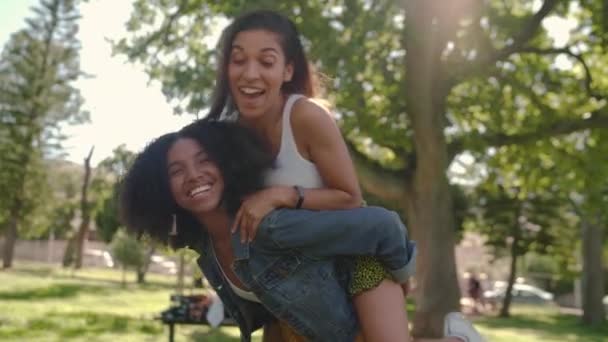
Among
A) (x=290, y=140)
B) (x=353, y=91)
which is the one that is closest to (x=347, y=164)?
(x=290, y=140)

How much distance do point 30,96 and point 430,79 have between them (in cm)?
3393

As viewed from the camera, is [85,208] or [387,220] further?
[85,208]

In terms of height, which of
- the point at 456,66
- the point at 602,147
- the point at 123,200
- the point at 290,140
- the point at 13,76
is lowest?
the point at 123,200

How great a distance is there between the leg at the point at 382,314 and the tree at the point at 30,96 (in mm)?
41954

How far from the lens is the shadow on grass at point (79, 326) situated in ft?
36.8

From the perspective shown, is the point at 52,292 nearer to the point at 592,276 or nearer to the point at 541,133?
the point at 541,133

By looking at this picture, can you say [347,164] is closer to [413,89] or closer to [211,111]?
[211,111]

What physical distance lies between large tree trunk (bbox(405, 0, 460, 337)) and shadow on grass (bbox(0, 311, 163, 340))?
197 inches

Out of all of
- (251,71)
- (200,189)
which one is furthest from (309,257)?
(251,71)

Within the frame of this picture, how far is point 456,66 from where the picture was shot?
14.3m

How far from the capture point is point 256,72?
258cm

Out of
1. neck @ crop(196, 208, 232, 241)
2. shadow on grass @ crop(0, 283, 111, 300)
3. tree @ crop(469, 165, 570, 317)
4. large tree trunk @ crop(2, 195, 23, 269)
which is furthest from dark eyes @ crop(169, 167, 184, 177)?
large tree trunk @ crop(2, 195, 23, 269)

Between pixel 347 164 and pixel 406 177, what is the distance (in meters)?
12.2

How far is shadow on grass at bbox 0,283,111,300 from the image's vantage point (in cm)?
1897
